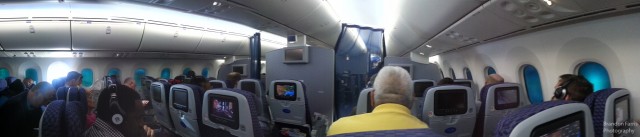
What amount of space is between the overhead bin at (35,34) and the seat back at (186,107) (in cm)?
123

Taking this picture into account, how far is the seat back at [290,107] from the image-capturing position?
516cm

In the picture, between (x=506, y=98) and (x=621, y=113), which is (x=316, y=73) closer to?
(x=506, y=98)

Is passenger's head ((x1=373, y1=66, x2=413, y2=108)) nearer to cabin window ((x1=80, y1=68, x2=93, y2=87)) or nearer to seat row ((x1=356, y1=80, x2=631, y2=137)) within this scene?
seat row ((x1=356, y1=80, x2=631, y2=137))

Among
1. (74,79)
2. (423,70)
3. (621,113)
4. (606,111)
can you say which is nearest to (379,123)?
(606,111)

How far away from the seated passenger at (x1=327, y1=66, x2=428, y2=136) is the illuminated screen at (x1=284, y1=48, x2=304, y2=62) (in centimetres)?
480

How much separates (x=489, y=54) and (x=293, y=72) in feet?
15.2

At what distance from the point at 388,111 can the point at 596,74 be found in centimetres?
456

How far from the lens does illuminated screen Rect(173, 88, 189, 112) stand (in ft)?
11.7

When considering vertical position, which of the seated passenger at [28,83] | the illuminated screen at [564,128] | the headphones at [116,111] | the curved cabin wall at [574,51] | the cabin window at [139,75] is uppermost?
the curved cabin wall at [574,51]

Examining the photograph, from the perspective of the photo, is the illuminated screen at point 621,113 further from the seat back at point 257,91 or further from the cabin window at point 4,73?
the seat back at point 257,91

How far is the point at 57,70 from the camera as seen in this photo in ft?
8.02

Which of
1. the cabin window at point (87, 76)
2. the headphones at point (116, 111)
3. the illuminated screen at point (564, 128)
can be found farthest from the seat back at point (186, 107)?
the illuminated screen at point (564, 128)

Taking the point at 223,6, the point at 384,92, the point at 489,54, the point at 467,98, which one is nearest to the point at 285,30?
the point at 223,6

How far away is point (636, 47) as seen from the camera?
3.41 metres
